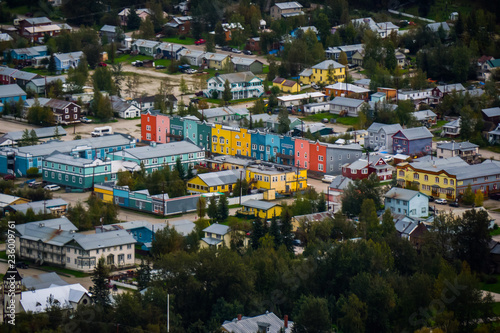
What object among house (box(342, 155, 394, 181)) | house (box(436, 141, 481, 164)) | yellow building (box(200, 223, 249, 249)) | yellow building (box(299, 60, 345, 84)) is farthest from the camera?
yellow building (box(299, 60, 345, 84))

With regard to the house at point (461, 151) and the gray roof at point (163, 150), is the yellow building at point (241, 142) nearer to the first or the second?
the gray roof at point (163, 150)

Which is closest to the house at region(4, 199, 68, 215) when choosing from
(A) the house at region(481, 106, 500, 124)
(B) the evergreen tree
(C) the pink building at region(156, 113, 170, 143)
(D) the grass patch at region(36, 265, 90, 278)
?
(D) the grass patch at region(36, 265, 90, 278)

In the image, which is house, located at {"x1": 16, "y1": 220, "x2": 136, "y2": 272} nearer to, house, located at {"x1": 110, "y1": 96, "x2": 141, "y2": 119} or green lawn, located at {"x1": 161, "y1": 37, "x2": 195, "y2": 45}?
house, located at {"x1": 110, "y1": 96, "x2": 141, "y2": 119}

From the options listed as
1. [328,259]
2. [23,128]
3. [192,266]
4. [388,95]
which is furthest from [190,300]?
[388,95]

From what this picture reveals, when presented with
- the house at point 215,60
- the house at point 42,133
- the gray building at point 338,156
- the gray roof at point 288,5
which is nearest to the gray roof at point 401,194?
the gray building at point 338,156

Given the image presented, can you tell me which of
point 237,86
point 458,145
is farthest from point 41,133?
point 458,145
